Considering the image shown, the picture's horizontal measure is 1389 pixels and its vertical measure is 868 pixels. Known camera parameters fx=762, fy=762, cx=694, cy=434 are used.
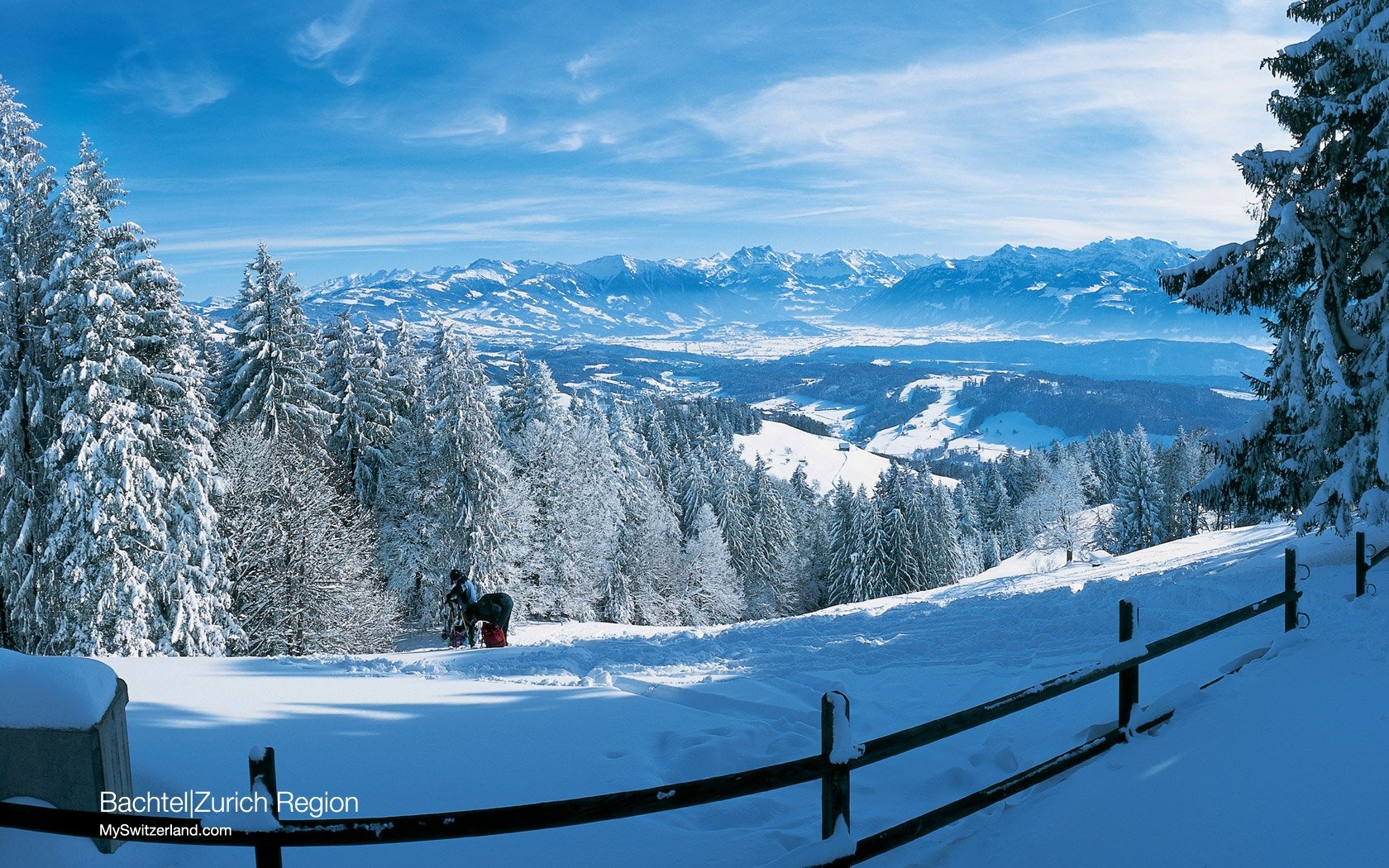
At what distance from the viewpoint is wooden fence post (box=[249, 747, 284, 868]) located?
2.93 meters

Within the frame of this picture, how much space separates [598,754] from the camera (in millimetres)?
6387

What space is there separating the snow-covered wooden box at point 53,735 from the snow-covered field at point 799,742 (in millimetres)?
271

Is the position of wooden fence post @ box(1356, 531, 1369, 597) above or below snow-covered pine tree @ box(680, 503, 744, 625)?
above

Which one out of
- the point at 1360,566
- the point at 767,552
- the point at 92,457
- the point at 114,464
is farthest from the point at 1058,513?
the point at 92,457

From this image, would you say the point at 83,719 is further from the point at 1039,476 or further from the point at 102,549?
the point at 1039,476

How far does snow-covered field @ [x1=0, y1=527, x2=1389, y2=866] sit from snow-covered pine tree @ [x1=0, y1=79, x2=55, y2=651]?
39.8 ft

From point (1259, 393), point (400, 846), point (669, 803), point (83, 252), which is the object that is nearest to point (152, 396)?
point (83, 252)

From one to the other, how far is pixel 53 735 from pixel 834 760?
13.6 ft

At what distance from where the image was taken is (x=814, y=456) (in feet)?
507

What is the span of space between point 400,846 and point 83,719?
197 cm

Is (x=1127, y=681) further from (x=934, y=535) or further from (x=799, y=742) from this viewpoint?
(x=934, y=535)

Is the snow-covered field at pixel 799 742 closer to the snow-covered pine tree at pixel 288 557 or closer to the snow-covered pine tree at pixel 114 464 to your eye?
the snow-covered pine tree at pixel 114 464

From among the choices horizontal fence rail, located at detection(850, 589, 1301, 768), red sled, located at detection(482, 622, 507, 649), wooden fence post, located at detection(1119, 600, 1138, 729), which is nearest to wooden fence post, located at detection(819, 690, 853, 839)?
horizontal fence rail, located at detection(850, 589, 1301, 768)

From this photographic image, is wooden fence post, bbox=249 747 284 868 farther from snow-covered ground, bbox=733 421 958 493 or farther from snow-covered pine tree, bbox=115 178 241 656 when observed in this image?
snow-covered ground, bbox=733 421 958 493
